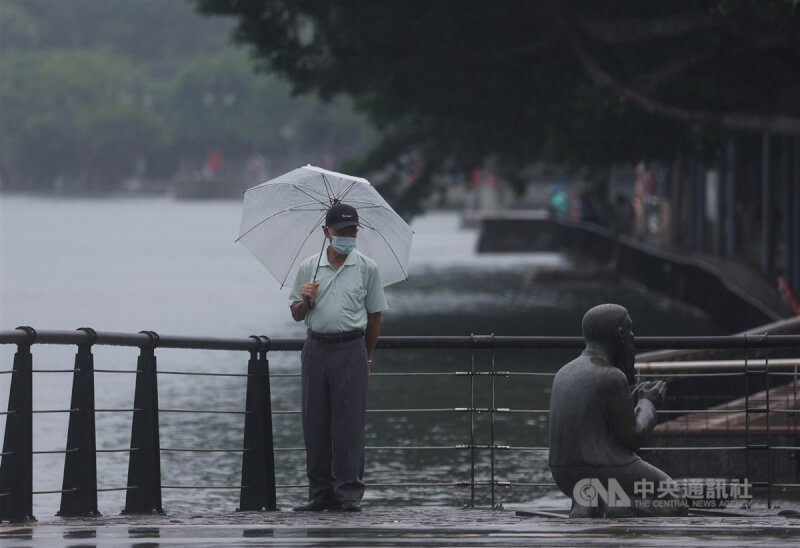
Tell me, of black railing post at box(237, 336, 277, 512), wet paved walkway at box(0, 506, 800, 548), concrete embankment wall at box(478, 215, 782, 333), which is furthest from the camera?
concrete embankment wall at box(478, 215, 782, 333)

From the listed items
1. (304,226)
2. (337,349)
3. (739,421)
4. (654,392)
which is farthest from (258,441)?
(739,421)

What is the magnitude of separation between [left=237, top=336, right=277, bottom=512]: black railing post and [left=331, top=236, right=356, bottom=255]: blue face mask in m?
0.82

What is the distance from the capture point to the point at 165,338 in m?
10.1

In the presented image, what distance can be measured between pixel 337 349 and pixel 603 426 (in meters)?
1.76

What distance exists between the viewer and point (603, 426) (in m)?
8.74

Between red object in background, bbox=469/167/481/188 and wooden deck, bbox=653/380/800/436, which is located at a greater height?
red object in background, bbox=469/167/481/188

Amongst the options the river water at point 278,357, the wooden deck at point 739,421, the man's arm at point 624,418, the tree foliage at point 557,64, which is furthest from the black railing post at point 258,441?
the tree foliage at point 557,64

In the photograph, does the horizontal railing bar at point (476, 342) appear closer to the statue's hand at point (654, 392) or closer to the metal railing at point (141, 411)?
the metal railing at point (141, 411)

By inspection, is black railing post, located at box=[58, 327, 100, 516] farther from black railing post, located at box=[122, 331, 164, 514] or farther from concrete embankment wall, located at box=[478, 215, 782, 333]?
concrete embankment wall, located at box=[478, 215, 782, 333]

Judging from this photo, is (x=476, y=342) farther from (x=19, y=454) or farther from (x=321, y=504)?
(x=19, y=454)

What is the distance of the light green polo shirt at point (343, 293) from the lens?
9.94 meters

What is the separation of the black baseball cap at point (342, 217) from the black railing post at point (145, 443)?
3.60ft

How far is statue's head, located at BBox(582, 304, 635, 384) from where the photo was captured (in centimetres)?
877

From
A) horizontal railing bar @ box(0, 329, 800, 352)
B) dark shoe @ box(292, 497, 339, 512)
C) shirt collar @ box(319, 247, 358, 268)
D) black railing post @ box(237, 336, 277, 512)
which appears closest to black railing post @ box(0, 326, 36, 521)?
horizontal railing bar @ box(0, 329, 800, 352)
